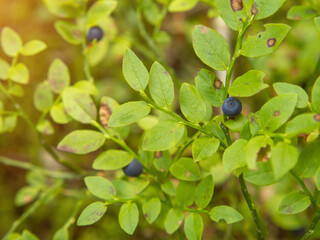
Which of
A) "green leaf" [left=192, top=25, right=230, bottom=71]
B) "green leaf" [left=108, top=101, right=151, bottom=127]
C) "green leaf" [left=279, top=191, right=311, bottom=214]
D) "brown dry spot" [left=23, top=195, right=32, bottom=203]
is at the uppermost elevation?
"green leaf" [left=192, top=25, right=230, bottom=71]

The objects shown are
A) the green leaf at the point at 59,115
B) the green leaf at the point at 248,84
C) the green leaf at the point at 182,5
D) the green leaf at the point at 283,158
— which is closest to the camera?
the green leaf at the point at 283,158

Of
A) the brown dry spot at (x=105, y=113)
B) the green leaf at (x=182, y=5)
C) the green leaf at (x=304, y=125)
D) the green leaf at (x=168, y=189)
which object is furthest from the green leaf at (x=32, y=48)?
the green leaf at (x=304, y=125)

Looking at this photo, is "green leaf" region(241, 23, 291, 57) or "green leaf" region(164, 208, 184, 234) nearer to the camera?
"green leaf" region(241, 23, 291, 57)

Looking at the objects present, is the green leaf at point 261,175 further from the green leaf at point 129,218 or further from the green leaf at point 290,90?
the green leaf at point 129,218

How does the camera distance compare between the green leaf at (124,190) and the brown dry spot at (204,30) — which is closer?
the brown dry spot at (204,30)

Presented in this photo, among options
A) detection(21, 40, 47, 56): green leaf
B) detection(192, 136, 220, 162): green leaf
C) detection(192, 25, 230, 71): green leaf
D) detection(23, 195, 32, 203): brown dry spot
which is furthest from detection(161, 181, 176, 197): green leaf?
detection(23, 195, 32, 203): brown dry spot

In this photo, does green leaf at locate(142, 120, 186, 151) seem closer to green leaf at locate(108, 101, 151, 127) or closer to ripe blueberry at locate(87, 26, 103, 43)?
green leaf at locate(108, 101, 151, 127)

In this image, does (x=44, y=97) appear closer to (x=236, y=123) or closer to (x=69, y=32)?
(x=69, y=32)
